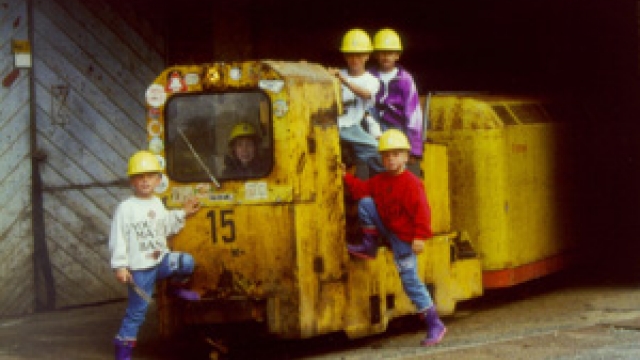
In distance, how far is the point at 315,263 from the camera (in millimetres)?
9188

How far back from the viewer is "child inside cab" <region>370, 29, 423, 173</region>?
10.4m

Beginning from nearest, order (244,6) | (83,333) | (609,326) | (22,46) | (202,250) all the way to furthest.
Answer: (202,250) < (609,326) < (83,333) < (22,46) < (244,6)

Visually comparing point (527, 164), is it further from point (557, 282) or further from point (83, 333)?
point (83, 333)

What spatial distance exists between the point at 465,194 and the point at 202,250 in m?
3.23

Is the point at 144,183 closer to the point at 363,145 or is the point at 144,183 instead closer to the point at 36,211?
the point at 363,145

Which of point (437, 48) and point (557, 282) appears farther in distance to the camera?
point (437, 48)

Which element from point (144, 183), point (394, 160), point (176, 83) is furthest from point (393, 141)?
point (144, 183)

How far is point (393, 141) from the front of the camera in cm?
955

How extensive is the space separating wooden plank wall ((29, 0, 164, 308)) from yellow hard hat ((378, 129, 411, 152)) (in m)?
3.66

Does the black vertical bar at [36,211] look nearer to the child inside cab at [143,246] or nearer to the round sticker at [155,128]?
the round sticker at [155,128]

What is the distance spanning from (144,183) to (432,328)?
8.35ft

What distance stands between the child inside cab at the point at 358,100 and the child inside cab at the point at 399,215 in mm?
288

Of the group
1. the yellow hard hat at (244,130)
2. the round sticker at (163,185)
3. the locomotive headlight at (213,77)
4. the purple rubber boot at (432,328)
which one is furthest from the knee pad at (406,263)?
the locomotive headlight at (213,77)

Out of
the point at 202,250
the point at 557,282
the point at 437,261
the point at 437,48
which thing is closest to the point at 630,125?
the point at 557,282
